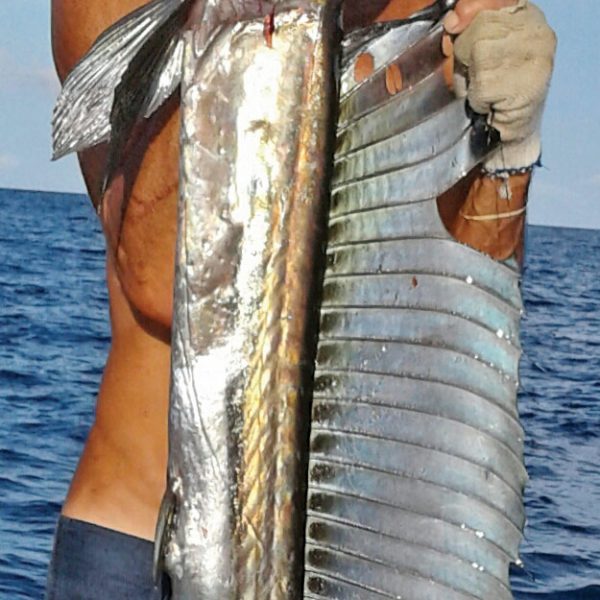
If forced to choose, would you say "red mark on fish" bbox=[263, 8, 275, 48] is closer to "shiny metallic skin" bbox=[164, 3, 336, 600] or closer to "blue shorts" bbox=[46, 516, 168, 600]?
"shiny metallic skin" bbox=[164, 3, 336, 600]

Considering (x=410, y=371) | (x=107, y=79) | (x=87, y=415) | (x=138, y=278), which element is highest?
(x=107, y=79)

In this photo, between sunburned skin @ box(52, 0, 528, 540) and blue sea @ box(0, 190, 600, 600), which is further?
blue sea @ box(0, 190, 600, 600)

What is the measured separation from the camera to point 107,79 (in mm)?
2445

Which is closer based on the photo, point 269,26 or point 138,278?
point 269,26

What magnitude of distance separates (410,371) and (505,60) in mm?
470

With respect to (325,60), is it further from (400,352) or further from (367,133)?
(400,352)

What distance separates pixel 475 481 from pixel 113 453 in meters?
0.93

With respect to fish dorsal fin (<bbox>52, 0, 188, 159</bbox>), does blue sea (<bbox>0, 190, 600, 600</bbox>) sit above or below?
below

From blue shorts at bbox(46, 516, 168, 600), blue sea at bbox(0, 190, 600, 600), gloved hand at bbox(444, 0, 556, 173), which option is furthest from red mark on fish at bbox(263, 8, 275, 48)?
blue shorts at bbox(46, 516, 168, 600)

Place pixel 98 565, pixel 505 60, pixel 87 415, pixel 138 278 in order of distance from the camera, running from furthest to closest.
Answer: pixel 87 415, pixel 98 565, pixel 138 278, pixel 505 60

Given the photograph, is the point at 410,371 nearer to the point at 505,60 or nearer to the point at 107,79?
the point at 505,60

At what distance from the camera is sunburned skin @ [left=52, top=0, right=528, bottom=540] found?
8.76 ft

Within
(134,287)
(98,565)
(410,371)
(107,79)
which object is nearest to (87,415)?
(98,565)

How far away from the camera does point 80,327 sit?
58.5 ft
